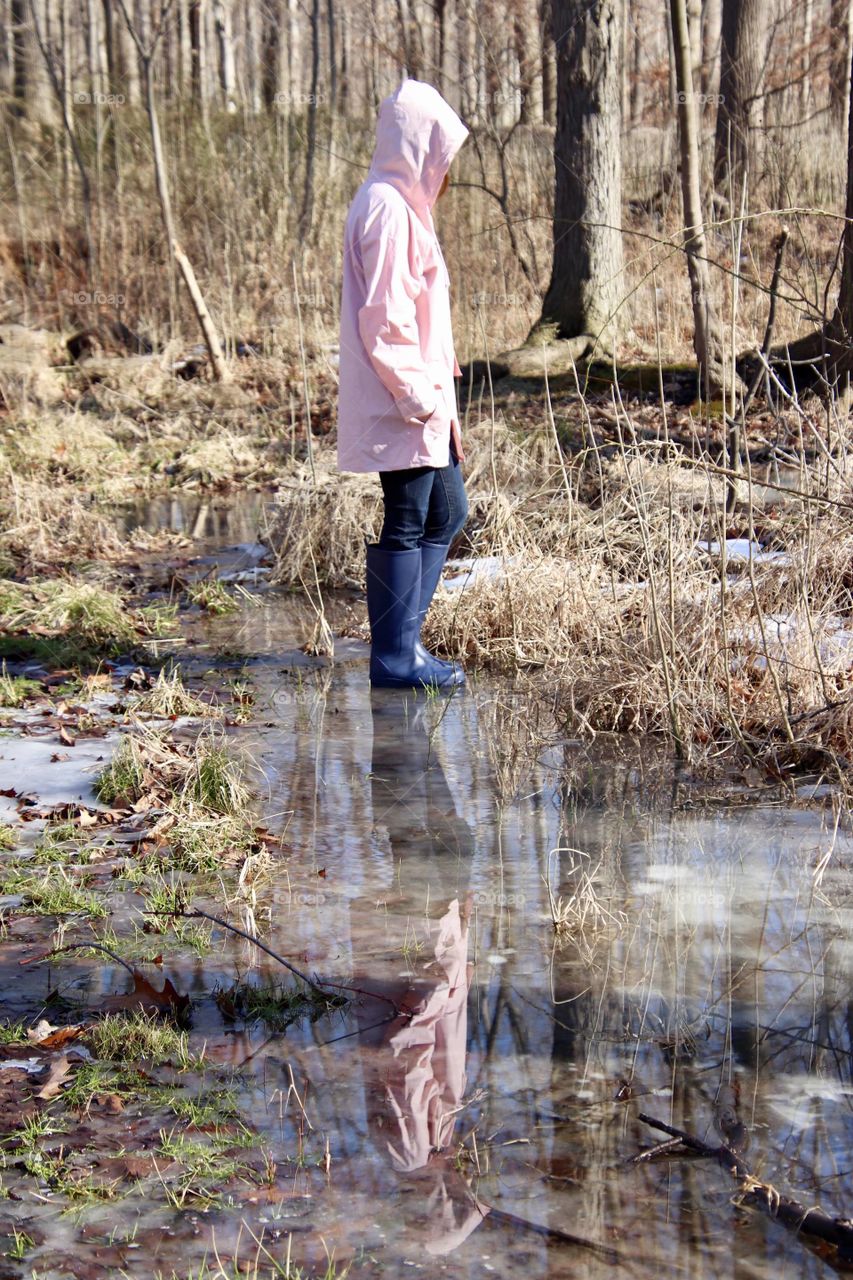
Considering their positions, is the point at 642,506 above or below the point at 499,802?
above

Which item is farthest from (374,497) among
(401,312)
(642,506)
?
(642,506)

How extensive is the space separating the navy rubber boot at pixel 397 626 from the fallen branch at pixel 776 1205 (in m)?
3.16

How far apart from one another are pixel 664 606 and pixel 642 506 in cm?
69

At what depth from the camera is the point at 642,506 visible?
4.55 metres

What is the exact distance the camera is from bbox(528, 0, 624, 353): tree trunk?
11.4 metres

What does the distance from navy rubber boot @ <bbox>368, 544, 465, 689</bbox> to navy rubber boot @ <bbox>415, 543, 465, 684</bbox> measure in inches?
0.9

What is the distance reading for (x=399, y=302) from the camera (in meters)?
4.90

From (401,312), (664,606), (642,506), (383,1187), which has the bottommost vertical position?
(383,1187)

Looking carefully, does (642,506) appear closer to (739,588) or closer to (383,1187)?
(739,588)

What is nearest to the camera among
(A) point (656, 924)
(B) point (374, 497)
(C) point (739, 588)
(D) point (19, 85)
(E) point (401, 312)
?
(A) point (656, 924)

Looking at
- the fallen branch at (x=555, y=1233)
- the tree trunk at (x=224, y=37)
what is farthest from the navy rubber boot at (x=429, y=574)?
the tree trunk at (x=224, y=37)

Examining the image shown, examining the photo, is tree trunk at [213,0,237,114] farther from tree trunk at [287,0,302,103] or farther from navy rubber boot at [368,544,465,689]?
navy rubber boot at [368,544,465,689]

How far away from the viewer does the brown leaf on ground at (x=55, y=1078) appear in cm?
268

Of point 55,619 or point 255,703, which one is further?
point 55,619
